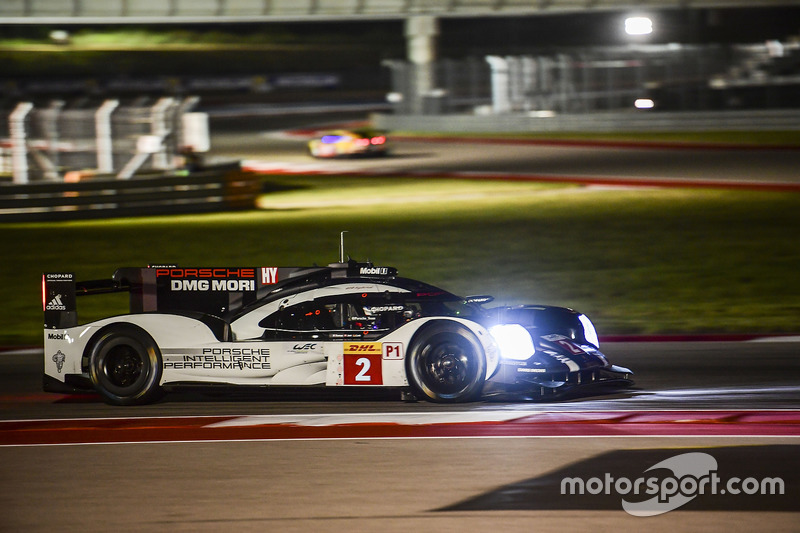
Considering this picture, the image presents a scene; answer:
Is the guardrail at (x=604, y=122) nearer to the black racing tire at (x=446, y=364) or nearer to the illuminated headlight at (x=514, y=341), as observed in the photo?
the illuminated headlight at (x=514, y=341)

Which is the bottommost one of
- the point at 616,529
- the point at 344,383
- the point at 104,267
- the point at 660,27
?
the point at 616,529

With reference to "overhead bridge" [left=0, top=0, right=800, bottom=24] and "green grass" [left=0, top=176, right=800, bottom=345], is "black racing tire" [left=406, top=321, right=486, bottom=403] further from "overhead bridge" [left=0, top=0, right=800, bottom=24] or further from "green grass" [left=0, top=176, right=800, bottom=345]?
"overhead bridge" [left=0, top=0, right=800, bottom=24]

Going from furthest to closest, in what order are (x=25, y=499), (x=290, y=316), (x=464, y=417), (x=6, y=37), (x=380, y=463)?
(x=6, y=37) < (x=290, y=316) < (x=464, y=417) < (x=380, y=463) < (x=25, y=499)

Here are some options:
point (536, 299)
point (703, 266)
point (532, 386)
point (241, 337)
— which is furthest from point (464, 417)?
point (703, 266)

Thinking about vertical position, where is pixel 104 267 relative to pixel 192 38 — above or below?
below

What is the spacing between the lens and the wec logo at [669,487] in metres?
5.93

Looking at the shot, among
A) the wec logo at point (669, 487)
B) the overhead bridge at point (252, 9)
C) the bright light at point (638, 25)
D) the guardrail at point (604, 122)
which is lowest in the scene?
the wec logo at point (669, 487)

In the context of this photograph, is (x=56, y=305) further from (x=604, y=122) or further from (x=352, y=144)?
(x=604, y=122)

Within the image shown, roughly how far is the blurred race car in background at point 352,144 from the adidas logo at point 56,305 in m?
23.5

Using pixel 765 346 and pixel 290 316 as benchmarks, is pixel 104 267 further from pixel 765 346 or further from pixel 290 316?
pixel 765 346

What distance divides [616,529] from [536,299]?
294 inches

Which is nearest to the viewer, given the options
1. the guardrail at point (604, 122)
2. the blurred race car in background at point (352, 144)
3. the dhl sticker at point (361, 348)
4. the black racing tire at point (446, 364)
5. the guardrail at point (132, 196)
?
the black racing tire at point (446, 364)

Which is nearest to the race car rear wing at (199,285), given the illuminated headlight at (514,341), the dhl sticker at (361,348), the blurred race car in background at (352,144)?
the dhl sticker at (361,348)

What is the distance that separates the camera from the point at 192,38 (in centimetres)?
8062
